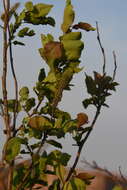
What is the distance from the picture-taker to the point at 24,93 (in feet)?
6.26

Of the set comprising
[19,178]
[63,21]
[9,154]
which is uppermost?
[63,21]

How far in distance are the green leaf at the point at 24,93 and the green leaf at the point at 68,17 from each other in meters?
0.36

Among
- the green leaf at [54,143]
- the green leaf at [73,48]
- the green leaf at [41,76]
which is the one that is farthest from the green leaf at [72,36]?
the green leaf at [54,143]

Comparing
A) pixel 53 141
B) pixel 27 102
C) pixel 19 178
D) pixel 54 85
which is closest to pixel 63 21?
pixel 54 85

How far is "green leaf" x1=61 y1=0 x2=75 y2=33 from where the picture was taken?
1.73 meters

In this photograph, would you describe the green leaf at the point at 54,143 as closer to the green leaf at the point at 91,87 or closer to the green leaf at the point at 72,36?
the green leaf at the point at 91,87

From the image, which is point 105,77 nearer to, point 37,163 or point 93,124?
point 93,124

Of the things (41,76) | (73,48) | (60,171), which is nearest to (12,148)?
(60,171)

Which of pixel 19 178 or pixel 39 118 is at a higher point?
pixel 39 118

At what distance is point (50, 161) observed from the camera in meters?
1.71

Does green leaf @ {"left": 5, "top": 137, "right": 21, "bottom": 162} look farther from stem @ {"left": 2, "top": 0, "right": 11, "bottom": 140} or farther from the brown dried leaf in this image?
the brown dried leaf

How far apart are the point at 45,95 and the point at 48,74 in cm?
9

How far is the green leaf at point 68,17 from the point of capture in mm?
1729

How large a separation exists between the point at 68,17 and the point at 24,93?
0.43 meters
